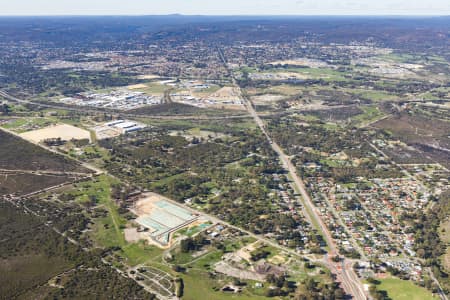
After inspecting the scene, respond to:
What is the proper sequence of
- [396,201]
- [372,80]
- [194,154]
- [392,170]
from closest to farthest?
[396,201] < [392,170] < [194,154] < [372,80]

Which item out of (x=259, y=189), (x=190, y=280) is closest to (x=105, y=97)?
(x=259, y=189)

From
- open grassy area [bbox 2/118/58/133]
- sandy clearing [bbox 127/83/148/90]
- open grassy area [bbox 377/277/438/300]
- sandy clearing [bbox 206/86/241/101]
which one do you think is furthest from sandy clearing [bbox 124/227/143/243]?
sandy clearing [bbox 127/83/148/90]

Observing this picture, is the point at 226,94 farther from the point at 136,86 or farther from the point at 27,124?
the point at 27,124

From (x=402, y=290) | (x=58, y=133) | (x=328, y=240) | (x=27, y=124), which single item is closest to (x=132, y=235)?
(x=328, y=240)

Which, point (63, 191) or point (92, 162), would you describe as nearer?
point (63, 191)

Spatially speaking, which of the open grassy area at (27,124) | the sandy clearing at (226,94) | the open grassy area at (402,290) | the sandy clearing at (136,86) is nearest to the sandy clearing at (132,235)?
the open grassy area at (402,290)

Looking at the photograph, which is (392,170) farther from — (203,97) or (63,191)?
(203,97)
